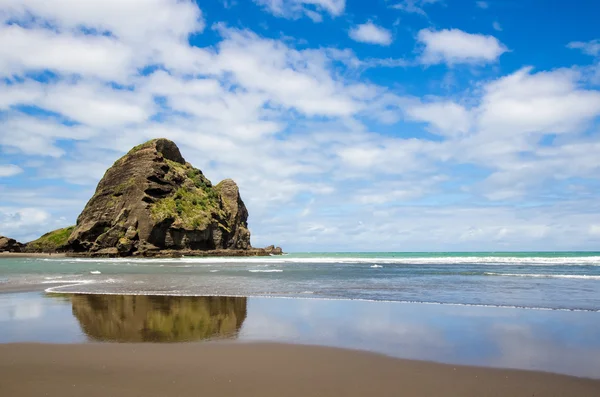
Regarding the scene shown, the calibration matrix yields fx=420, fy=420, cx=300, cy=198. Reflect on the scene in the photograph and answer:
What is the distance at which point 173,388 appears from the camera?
6520 mm

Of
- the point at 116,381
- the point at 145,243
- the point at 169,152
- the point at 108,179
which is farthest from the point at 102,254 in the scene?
the point at 116,381

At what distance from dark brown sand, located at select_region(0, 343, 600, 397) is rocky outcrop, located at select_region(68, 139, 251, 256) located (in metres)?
82.4

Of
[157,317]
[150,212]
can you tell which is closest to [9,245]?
[150,212]

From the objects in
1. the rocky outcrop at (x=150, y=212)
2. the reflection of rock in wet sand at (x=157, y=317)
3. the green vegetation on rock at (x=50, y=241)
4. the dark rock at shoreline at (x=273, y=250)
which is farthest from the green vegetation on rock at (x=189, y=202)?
the reflection of rock in wet sand at (x=157, y=317)

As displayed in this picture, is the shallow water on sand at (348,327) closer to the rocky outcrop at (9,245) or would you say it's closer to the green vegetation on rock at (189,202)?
the green vegetation on rock at (189,202)

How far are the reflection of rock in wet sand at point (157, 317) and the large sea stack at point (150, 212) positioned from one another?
7354 cm

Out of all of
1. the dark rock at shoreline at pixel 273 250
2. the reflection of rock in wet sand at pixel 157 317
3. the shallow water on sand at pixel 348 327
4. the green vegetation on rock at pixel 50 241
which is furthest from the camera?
the dark rock at shoreline at pixel 273 250

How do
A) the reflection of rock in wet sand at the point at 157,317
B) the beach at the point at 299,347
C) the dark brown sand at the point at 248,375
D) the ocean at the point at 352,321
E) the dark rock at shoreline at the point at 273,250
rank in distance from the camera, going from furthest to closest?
the dark rock at shoreline at the point at 273,250 → the reflection of rock in wet sand at the point at 157,317 → the ocean at the point at 352,321 → the beach at the point at 299,347 → the dark brown sand at the point at 248,375

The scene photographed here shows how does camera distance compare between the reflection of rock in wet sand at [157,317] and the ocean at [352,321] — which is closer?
the ocean at [352,321]

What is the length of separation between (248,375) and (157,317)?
261 inches

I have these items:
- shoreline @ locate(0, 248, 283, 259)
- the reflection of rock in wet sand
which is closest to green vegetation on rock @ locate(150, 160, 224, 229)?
shoreline @ locate(0, 248, 283, 259)

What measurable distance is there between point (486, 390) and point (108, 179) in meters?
106

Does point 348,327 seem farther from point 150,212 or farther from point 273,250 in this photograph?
point 273,250

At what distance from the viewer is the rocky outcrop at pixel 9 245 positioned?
114738mm
